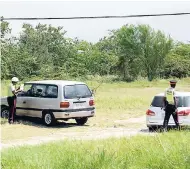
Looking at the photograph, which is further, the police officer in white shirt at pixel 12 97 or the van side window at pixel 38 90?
the van side window at pixel 38 90

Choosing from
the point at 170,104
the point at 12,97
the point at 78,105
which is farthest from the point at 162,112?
the point at 12,97

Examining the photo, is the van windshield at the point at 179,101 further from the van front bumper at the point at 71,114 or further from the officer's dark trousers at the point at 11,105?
the officer's dark trousers at the point at 11,105

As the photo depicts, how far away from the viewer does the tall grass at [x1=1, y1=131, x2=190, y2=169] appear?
818 cm

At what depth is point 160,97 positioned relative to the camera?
16.3 metres

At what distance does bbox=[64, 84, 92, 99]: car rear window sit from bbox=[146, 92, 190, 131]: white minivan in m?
2.86

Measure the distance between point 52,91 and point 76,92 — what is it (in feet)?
2.93

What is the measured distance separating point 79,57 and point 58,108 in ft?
157

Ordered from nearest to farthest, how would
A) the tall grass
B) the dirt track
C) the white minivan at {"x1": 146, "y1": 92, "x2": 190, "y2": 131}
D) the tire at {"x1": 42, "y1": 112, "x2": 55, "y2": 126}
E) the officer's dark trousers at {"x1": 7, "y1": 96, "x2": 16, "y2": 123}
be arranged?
1. the tall grass
2. the dirt track
3. the white minivan at {"x1": 146, "y1": 92, "x2": 190, "y2": 131}
4. the tire at {"x1": 42, "y1": 112, "x2": 55, "y2": 126}
5. the officer's dark trousers at {"x1": 7, "y1": 96, "x2": 16, "y2": 123}

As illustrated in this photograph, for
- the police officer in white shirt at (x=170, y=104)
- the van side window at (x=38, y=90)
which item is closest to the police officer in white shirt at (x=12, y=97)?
the van side window at (x=38, y=90)

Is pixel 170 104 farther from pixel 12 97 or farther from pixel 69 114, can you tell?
pixel 12 97

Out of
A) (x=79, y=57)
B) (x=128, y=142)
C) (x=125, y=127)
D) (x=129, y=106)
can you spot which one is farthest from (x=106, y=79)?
(x=128, y=142)

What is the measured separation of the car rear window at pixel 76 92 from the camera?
17.4m

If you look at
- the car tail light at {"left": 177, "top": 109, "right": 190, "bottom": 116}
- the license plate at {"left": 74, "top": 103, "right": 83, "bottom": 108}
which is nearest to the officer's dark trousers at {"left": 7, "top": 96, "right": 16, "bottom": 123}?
the license plate at {"left": 74, "top": 103, "right": 83, "bottom": 108}

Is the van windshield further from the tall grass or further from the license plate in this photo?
the tall grass
